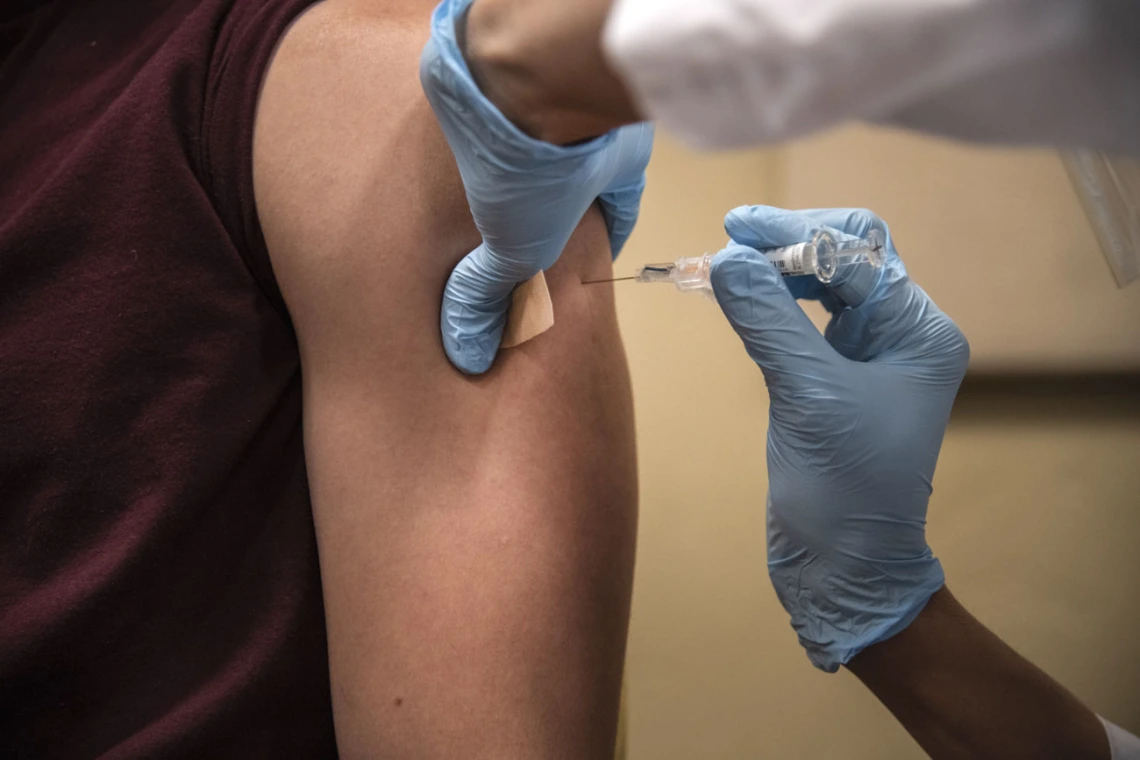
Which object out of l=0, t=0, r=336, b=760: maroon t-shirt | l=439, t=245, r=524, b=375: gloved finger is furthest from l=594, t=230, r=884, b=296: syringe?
l=0, t=0, r=336, b=760: maroon t-shirt

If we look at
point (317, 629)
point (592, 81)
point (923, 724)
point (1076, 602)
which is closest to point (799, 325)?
point (592, 81)

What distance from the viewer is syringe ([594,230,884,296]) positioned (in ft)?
2.53

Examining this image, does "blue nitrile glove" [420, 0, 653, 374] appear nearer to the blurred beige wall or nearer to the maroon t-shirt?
the maroon t-shirt

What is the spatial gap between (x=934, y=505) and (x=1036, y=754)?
413 mm

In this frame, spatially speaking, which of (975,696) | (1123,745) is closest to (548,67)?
(975,696)

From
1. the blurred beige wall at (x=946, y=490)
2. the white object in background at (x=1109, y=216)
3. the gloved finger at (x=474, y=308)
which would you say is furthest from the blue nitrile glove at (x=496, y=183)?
the white object in background at (x=1109, y=216)

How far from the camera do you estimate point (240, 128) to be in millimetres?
785

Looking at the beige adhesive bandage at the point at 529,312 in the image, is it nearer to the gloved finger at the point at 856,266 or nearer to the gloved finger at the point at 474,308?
the gloved finger at the point at 474,308

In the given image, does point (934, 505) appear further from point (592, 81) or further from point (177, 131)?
point (177, 131)

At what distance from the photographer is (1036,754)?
2.69 feet

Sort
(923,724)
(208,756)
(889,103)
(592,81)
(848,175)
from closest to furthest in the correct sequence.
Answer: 1. (889,103)
2. (592,81)
3. (208,756)
4. (923,724)
5. (848,175)

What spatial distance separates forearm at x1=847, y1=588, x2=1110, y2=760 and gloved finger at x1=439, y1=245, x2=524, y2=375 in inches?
21.8

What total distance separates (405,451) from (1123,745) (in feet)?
2.74

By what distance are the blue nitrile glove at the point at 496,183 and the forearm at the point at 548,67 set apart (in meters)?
0.02
